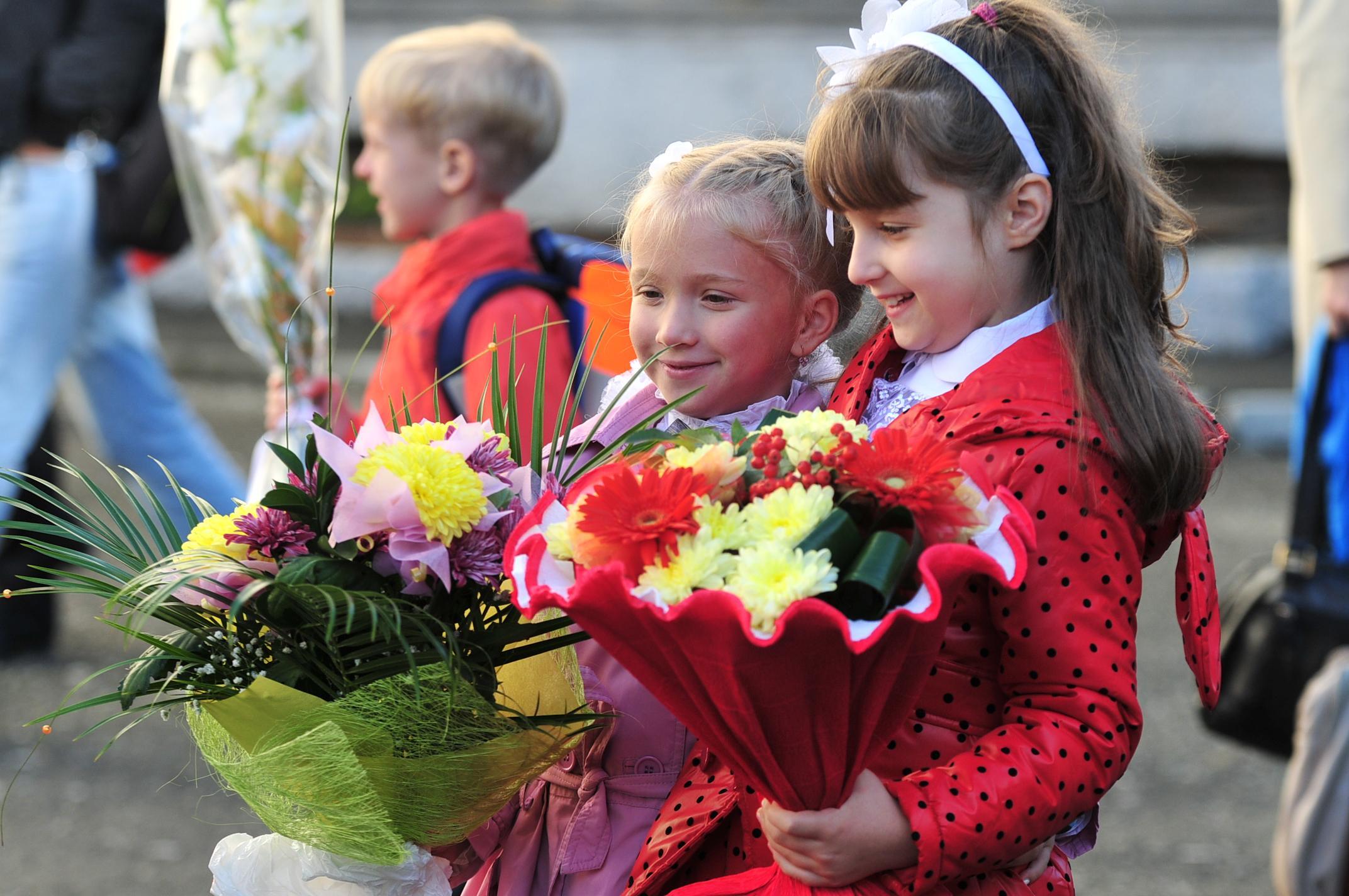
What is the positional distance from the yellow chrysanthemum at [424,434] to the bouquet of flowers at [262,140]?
1.84 meters

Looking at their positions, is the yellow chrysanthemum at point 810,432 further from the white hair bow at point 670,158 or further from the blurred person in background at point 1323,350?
the blurred person in background at point 1323,350

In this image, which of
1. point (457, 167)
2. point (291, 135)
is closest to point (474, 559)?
point (457, 167)

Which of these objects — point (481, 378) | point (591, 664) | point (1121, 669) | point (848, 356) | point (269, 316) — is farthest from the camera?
point (269, 316)

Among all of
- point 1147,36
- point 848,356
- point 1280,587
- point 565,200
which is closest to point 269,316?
point 848,356

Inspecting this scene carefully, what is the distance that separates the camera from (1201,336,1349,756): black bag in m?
3.35

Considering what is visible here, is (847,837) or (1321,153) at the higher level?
(1321,153)

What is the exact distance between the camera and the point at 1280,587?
3412 mm

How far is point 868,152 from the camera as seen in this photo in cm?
186

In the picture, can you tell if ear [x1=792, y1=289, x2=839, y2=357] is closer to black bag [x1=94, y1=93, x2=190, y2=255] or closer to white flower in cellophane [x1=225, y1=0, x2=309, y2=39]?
white flower in cellophane [x1=225, y1=0, x2=309, y2=39]

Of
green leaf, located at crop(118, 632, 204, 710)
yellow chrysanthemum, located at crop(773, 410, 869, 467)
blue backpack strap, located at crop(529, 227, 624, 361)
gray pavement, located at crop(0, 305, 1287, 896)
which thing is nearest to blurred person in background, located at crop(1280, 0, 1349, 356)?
gray pavement, located at crop(0, 305, 1287, 896)

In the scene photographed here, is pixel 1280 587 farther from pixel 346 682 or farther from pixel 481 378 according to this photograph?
pixel 346 682

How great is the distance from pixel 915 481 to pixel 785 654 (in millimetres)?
211

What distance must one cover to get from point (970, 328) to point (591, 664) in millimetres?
694

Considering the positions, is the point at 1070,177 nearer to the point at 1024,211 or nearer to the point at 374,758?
the point at 1024,211
